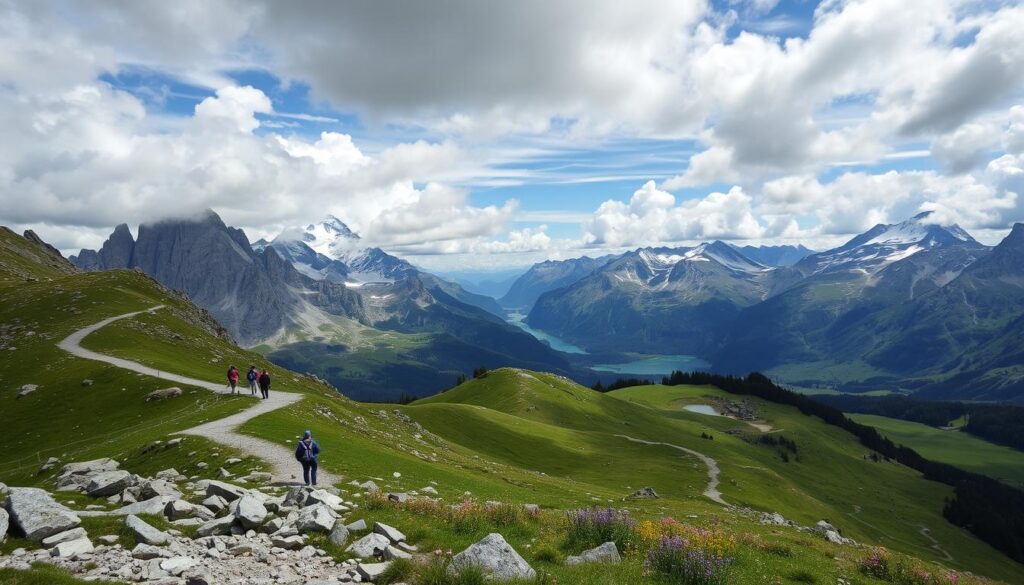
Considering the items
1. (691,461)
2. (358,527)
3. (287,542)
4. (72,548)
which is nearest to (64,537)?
→ (72,548)

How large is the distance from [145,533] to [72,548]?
1.64 m

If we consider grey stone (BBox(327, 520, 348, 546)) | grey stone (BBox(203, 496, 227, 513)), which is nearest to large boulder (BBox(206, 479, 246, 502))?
grey stone (BBox(203, 496, 227, 513))

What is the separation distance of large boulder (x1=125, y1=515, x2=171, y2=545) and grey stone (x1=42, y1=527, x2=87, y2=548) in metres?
1.11

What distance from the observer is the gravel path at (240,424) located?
1189 inches

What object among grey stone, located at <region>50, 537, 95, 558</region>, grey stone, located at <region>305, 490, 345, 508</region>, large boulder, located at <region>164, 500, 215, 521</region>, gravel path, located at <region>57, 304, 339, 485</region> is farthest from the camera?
gravel path, located at <region>57, 304, 339, 485</region>

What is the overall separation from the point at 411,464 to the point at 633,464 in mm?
53678

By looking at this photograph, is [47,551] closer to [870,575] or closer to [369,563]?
[369,563]

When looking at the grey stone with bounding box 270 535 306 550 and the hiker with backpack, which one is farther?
the hiker with backpack

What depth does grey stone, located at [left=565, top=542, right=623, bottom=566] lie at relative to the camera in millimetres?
14748

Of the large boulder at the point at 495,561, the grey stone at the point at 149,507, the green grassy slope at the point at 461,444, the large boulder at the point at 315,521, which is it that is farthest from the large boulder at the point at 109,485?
the large boulder at the point at 495,561

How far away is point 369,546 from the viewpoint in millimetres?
15062

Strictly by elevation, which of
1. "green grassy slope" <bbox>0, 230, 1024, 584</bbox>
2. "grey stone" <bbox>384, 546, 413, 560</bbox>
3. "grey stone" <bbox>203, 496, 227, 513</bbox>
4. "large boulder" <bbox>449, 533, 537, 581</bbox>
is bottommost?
"green grassy slope" <bbox>0, 230, 1024, 584</bbox>

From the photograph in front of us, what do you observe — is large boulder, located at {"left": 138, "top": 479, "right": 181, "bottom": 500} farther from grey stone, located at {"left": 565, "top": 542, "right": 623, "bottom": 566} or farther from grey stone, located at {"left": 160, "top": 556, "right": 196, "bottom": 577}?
grey stone, located at {"left": 565, "top": 542, "right": 623, "bottom": 566}

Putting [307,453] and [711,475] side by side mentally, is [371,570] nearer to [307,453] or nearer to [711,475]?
[307,453]
